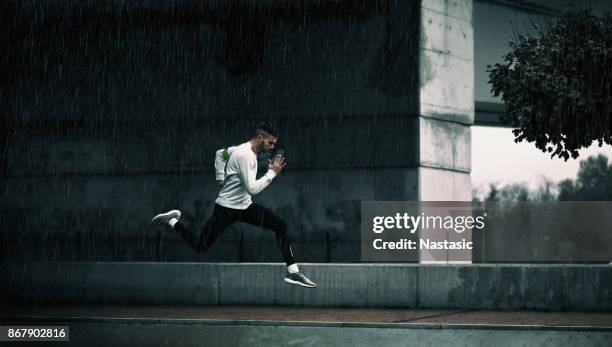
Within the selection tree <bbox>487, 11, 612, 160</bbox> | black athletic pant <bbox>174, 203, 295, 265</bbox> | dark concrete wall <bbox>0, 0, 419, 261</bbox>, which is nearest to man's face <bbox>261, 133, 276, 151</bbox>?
black athletic pant <bbox>174, 203, 295, 265</bbox>

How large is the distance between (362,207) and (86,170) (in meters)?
6.55

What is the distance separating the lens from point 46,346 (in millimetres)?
11344

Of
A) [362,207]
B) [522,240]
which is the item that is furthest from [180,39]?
[522,240]

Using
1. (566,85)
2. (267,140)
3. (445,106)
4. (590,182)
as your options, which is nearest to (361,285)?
(267,140)

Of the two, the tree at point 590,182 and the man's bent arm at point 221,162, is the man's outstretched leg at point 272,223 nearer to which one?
the man's bent arm at point 221,162

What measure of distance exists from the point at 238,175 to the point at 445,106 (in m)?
10.5

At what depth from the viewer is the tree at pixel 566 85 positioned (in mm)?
18312

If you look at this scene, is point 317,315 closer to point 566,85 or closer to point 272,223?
point 272,223

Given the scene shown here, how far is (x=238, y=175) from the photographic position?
1199 centimetres

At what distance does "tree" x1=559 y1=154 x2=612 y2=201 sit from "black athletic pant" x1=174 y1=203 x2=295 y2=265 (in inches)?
3258

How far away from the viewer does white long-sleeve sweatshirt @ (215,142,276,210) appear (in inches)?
466

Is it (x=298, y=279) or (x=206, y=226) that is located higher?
(x=206, y=226)

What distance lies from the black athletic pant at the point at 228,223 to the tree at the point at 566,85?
7864 mm

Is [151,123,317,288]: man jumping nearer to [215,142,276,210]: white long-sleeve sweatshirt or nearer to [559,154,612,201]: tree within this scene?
[215,142,276,210]: white long-sleeve sweatshirt
